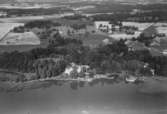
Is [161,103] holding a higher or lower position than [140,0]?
lower

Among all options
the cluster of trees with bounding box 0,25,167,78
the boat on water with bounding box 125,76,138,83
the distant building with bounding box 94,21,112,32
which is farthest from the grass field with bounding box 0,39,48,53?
the boat on water with bounding box 125,76,138,83

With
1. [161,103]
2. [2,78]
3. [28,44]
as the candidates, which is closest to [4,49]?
[28,44]

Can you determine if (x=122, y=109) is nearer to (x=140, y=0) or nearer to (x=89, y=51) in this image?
(x=89, y=51)

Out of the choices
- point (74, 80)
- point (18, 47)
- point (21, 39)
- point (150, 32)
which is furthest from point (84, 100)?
point (150, 32)

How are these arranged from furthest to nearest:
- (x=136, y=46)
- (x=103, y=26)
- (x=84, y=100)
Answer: (x=103, y=26)
(x=136, y=46)
(x=84, y=100)

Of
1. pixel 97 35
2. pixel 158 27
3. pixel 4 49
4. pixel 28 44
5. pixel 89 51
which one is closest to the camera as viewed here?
pixel 89 51

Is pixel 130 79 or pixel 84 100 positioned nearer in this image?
pixel 84 100

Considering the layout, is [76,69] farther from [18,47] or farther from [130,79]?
[18,47]

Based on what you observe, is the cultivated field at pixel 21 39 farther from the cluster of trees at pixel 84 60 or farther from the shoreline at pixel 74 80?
the shoreline at pixel 74 80
